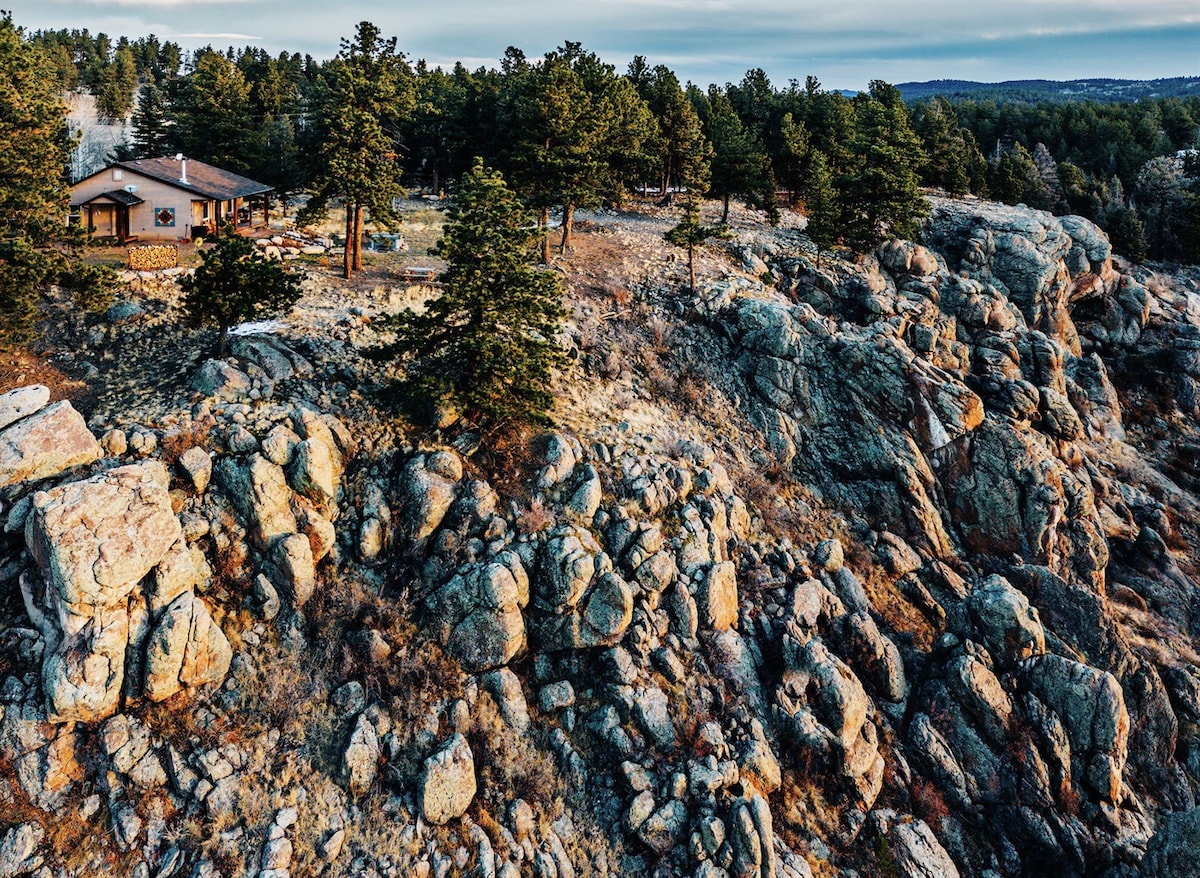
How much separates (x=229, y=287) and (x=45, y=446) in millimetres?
9553

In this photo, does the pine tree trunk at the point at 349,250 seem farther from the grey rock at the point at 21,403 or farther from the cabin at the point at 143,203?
the grey rock at the point at 21,403

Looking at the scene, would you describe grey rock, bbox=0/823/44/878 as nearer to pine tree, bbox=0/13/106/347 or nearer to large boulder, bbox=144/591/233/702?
large boulder, bbox=144/591/233/702

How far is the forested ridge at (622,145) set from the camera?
142ft

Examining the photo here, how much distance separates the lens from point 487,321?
2788cm

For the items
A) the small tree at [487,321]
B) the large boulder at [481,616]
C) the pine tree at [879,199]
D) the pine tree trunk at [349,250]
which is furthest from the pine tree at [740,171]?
the large boulder at [481,616]

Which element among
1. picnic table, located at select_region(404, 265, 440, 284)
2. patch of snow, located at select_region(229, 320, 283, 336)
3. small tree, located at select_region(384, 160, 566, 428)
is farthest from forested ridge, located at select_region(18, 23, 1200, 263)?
small tree, located at select_region(384, 160, 566, 428)

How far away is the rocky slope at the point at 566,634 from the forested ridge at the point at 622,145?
1486 cm

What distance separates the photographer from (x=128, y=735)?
66.6 feet

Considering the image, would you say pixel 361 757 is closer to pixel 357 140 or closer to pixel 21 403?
pixel 21 403

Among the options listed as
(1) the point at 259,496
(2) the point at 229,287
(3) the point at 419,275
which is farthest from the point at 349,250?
(1) the point at 259,496

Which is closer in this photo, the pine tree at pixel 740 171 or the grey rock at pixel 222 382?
the grey rock at pixel 222 382

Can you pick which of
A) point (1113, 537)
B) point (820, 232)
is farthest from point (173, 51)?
point (1113, 537)

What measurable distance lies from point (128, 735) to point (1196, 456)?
63089 mm

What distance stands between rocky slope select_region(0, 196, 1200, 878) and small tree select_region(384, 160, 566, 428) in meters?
2.11
